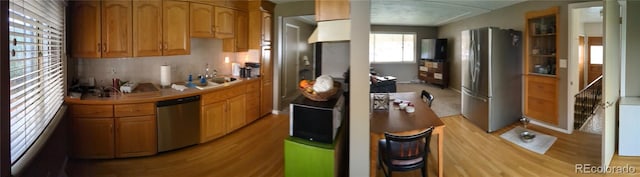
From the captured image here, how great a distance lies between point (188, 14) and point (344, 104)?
7.87 ft

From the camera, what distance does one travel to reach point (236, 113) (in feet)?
13.6

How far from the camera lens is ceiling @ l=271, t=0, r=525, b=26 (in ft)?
10.7

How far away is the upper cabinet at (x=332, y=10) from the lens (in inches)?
85.8

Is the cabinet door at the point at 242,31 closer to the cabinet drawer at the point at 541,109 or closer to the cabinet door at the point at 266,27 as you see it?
the cabinet door at the point at 266,27

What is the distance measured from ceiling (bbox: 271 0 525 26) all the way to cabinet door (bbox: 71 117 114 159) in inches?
115

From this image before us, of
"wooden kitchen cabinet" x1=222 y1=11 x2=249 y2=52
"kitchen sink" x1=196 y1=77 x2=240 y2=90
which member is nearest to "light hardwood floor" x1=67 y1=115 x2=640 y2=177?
"kitchen sink" x1=196 y1=77 x2=240 y2=90

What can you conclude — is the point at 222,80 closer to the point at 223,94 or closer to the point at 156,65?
the point at 223,94

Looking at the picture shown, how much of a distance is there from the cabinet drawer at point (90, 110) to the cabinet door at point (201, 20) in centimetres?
134

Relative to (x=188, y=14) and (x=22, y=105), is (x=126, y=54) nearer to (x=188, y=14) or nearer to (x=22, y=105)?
(x=188, y=14)

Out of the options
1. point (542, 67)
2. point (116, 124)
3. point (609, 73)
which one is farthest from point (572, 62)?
point (116, 124)

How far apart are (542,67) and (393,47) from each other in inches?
87.3

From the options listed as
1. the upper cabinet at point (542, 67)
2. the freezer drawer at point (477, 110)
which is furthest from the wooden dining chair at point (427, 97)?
the upper cabinet at point (542, 67)

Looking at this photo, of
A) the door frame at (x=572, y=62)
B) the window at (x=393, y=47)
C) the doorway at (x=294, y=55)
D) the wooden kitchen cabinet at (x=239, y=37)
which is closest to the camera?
the window at (x=393, y=47)

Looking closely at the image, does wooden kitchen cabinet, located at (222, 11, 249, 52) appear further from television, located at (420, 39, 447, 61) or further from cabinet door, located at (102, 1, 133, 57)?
television, located at (420, 39, 447, 61)
